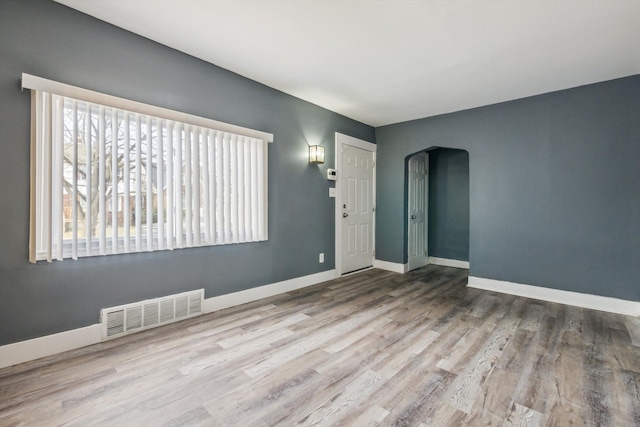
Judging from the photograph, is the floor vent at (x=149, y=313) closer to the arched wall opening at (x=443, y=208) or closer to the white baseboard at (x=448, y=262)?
the arched wall opening at (x=443, y=208)

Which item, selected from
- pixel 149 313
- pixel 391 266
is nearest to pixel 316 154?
pixel 391 266

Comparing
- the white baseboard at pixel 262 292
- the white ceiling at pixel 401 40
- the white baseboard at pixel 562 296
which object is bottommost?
the white baseboard at pixel 562 296

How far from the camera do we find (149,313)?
2564mm

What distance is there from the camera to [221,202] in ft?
9.93

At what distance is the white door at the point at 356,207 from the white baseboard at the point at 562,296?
1.75 metres

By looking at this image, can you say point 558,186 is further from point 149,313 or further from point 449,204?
point 149,313

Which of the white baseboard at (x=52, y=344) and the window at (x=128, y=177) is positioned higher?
the window at (x=128, y=177)

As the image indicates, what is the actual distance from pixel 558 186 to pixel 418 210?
2.18 m

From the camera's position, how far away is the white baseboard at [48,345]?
1970 millimetres

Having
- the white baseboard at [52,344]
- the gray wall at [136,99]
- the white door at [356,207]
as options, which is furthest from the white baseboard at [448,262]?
the white baseboard at [52,344]

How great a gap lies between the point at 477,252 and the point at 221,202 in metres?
3.66

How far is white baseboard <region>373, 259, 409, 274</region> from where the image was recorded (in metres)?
4.94

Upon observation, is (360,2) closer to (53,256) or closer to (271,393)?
(271,393)

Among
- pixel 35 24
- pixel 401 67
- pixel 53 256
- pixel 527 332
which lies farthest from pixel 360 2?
pixel 527 332
